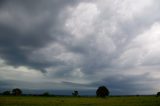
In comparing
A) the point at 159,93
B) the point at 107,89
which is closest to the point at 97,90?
the point at 107,89

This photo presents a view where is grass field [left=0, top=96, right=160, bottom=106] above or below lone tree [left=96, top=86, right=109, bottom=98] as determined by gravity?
below

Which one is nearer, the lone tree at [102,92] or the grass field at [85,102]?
the grass field at [85,102]

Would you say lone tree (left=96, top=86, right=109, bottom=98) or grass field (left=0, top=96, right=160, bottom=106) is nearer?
grass field (left=0, top=96, right=160, bottom=106)

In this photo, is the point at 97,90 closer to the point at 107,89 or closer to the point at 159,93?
the point at 107,89

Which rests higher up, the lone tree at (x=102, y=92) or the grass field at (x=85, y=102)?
the lone tree at (x=102, y=92)

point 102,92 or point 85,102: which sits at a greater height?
point 102,92

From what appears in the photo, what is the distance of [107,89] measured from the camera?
484 feet

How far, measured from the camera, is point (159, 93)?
501 feet

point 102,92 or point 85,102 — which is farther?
point 102,92

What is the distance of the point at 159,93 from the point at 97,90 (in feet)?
112

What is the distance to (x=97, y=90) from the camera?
14700cm
